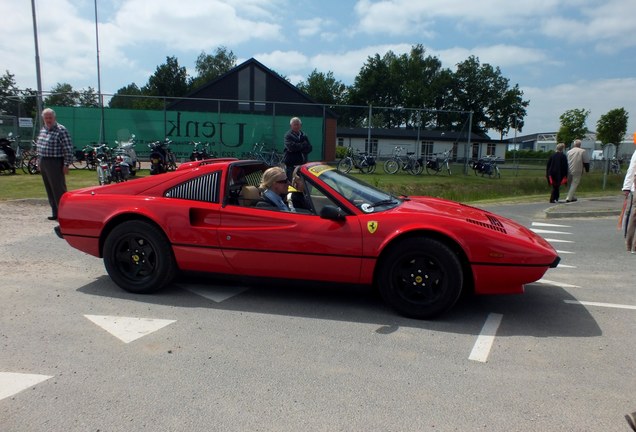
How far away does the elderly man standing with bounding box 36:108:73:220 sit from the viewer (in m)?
7.95

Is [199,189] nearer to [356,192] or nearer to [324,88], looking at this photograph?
[356,192]

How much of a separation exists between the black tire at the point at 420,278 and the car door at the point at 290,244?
0.92ft

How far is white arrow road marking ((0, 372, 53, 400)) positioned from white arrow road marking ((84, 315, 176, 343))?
2.28 feet

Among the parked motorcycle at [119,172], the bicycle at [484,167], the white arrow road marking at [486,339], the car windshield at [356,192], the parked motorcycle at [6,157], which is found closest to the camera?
the white arrow road marking at [486,339]

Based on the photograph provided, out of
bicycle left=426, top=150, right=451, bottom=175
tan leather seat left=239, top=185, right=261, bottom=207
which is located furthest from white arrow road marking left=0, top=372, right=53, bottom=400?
bicycle left=426, top=150, right=451, bottom=175

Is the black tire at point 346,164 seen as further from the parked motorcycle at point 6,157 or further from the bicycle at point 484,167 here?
the parked motorcycle at point 6,157

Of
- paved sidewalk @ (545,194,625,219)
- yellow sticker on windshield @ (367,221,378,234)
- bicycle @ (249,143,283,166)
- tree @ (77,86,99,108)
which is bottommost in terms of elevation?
paved sidewalk @ (545,194,625,219)

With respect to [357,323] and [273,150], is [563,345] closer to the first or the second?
[357,323]

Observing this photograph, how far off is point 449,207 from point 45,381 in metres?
3.60

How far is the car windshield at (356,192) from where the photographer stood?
4.38m

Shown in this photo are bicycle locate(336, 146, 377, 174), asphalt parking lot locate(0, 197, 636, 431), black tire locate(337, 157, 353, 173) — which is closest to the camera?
asphalt parking lot locate(0, 197, 636, 431)

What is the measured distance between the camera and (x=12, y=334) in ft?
12.2

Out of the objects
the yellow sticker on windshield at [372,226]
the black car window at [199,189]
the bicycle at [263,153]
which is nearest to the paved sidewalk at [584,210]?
the yellow sticker on windshield at [372,226]

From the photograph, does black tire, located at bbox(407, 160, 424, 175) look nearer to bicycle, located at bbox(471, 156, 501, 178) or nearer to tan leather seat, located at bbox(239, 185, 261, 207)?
bicycle, located at bbox(471, 156, 501, 178)
